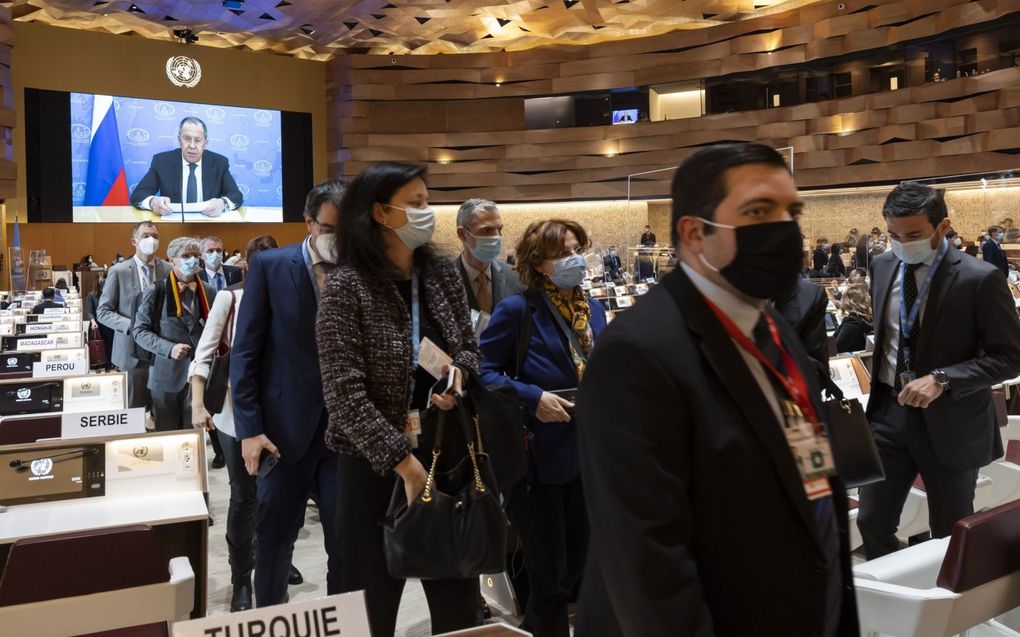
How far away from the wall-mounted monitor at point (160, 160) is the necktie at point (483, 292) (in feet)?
58.6

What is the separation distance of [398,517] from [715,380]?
104cm

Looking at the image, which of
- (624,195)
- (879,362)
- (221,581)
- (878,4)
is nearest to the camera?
(879,362)

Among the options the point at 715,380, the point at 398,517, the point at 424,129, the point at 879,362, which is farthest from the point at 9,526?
the point at 424,129

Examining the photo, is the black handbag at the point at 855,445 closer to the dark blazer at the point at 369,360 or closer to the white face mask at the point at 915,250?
the white face mask at the point at 915,250

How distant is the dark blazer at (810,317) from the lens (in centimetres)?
287

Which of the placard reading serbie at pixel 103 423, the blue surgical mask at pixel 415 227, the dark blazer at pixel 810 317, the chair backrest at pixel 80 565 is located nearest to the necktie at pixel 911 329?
the dark blazer at pixel 810 317

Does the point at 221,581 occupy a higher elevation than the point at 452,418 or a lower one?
lower

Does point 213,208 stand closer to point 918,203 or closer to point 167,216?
point 167,216

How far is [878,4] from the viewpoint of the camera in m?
17.0

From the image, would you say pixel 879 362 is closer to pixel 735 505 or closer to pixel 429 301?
pixel 429 301

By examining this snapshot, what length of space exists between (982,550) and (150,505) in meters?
2.55

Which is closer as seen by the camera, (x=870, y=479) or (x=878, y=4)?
(x=870, y=479)

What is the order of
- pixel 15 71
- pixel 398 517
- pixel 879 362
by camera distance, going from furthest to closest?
pixel 15 71, pixel 879 362, pixel 398 517

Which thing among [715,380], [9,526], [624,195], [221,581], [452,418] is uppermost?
[624,195]
